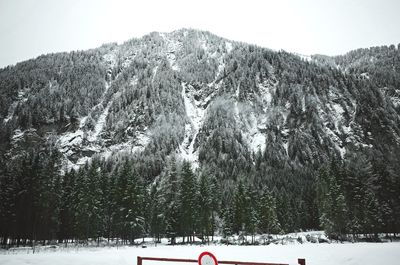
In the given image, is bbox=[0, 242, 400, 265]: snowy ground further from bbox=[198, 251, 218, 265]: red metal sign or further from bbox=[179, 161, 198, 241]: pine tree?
bbox=[179, 161, 198, 241]: pine tree

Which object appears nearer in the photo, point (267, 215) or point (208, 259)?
point (208, 259)

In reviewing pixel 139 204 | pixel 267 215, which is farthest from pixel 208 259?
pixel 267 215

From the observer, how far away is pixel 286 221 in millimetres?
93188

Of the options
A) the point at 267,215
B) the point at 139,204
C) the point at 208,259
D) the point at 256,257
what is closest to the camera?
the point at 208,259

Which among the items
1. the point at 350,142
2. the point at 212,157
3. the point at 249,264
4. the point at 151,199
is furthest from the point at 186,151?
the point at 249,264

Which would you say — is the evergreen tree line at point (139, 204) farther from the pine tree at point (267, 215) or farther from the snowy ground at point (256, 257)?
the snowy ground at point (256, 257)

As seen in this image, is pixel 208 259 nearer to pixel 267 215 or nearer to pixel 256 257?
pixel 256 257

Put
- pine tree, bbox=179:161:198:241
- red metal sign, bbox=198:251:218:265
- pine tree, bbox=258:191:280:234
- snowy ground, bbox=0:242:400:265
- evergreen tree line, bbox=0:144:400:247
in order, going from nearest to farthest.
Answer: red metal sign, bbox=198:251:218:265 < snowy ground, bbox=0:242:400:265 < evergreen tree line, bbox=0:144:400:247 < pine tree, bbox=179:161:198:241 < pine tree, bbox=258:191:280:234

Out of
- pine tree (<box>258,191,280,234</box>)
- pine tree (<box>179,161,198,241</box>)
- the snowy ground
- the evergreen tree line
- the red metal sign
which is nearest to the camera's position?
the red metal sign

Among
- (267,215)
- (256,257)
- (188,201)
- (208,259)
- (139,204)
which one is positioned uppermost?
(188,201)

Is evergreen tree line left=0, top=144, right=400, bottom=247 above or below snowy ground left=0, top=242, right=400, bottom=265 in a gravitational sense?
above

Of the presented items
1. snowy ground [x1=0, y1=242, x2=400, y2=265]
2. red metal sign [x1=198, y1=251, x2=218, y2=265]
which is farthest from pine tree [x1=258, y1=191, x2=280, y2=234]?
red metal sign [x1=198, y1=251, x2=218, y2=265]

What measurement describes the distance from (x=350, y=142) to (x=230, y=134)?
73.7 metres

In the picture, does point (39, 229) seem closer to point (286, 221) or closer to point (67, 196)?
point (67, 196)
